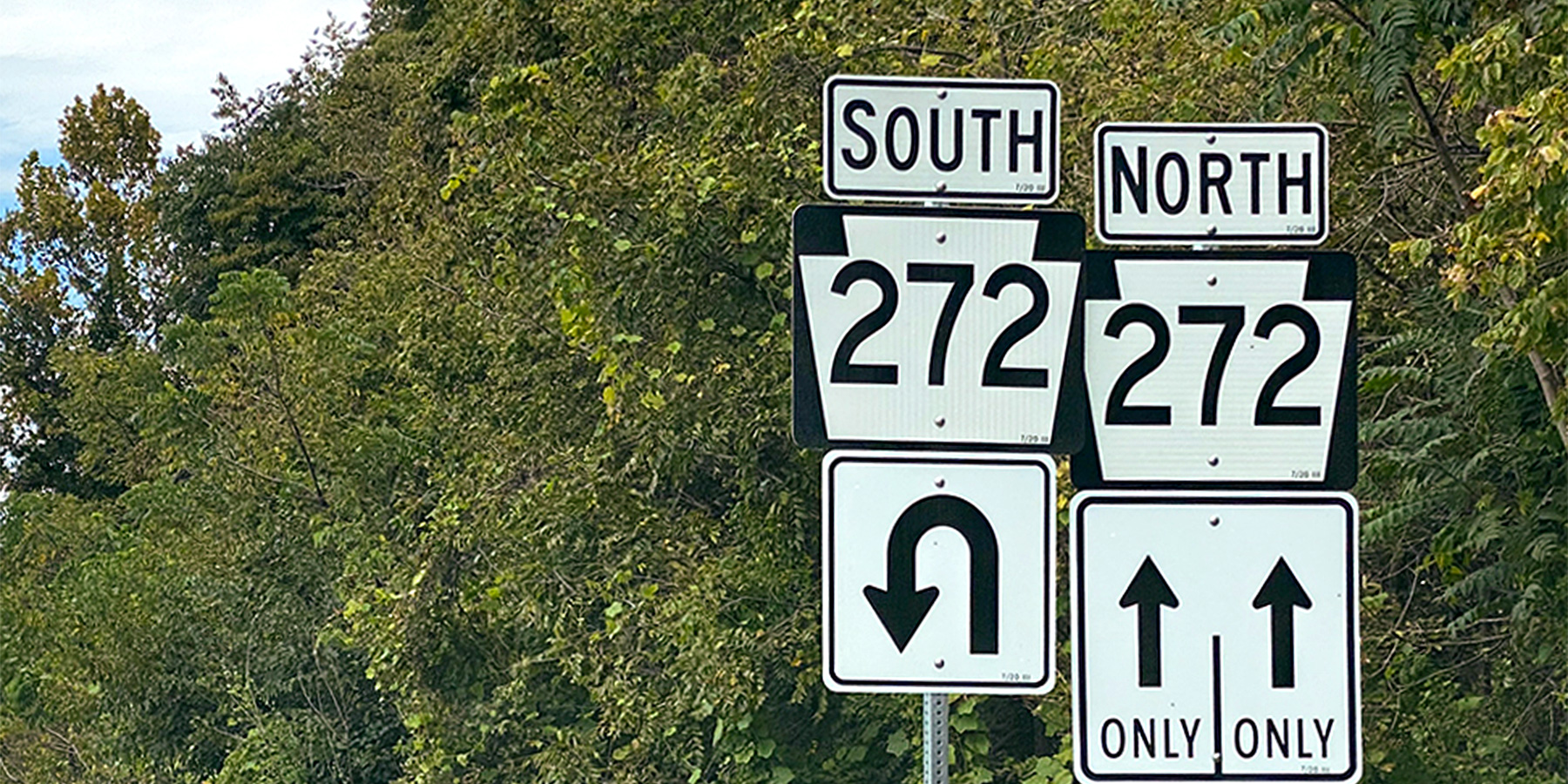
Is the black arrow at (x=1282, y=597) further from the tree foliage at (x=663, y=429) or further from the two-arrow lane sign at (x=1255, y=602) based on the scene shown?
the tree foliage at (x=663, y=429)

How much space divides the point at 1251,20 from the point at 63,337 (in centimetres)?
4090

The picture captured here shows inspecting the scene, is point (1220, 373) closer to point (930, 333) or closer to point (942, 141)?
point (930, 333)

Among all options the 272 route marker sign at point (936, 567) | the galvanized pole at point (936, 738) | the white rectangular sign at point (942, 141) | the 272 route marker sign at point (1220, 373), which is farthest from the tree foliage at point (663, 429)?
the galvanized pole at point (936, 738)

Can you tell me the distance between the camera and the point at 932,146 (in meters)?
3.80

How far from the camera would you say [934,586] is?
359cm

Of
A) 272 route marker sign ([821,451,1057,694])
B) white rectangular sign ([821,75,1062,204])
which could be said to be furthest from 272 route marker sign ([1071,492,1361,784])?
white rectangular sign ([821,75,1062,204])

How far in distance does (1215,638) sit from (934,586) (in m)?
0.52

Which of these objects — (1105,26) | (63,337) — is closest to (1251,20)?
(1105,26)

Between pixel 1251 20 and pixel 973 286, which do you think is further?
pixel 1251 20

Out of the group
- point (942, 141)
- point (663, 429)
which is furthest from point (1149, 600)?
point (663, 429)

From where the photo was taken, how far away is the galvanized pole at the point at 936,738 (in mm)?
3545

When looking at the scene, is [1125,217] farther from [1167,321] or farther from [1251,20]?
[1251,20]

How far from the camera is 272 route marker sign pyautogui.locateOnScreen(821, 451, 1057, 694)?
358 centimetres

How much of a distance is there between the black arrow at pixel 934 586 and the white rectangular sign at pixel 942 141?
1.99 ft
